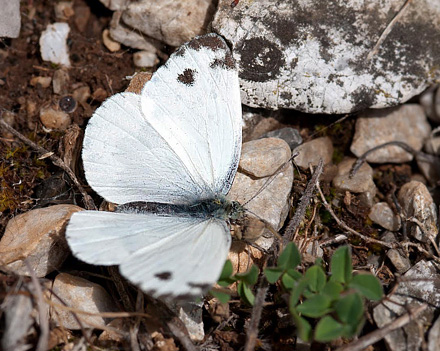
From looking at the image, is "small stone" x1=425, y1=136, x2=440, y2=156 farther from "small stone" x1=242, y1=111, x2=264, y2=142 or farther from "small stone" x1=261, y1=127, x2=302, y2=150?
"small stone" x1=242, y1=111, x2=264, y2=142

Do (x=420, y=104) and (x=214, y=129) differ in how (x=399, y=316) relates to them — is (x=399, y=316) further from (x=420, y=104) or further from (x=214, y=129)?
(x=420, y=104)

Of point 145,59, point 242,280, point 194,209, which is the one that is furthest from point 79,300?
point 145,59

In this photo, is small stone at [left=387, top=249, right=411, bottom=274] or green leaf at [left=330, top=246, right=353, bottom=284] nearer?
green leaf at [left=330, top=246, right=353, bottom=284]

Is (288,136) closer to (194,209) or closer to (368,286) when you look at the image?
(194,209)

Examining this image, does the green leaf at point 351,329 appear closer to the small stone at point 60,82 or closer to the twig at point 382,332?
the twig at point 382,332

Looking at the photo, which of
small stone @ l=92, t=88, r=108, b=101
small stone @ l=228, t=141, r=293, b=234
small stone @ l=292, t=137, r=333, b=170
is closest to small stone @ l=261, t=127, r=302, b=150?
small stone @ l=292, t=137, r=333, b=170
